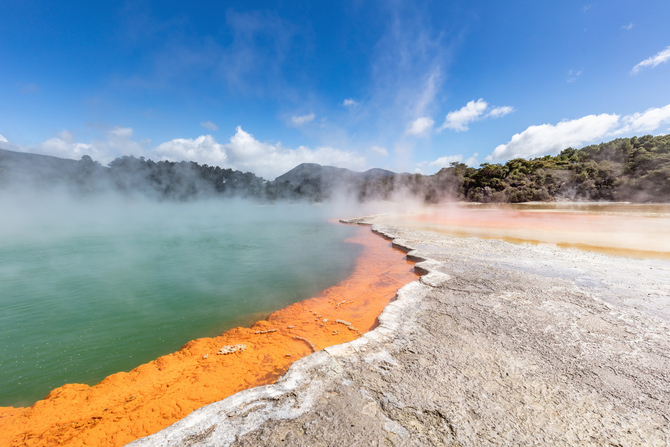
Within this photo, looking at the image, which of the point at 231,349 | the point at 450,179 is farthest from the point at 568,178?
the point at 231,349

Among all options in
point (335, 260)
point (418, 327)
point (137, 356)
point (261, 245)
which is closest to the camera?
point (418, 327)

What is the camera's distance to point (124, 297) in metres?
4.71

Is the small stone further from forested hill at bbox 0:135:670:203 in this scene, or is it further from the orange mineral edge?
forested hill at bbox 0:135:670:203

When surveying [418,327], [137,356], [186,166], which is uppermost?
[186,166]

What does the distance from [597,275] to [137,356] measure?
753 centimetres

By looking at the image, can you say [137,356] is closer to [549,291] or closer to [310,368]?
[310,368]

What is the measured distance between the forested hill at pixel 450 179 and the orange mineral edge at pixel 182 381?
32600 mm

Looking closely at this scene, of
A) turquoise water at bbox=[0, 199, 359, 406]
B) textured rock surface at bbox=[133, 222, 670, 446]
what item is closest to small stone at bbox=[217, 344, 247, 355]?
turquoise water at bbox=[0, 199, 359, 406]

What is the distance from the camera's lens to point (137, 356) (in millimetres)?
3072

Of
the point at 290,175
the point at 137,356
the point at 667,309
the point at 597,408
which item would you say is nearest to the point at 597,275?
the point at 667,309

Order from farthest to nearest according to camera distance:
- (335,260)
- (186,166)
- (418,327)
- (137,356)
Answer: (186,166) < (335,260) < (137,356) < (418,327)

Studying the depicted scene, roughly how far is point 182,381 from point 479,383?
287 centimetres

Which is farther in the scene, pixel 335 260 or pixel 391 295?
pixel 335 260

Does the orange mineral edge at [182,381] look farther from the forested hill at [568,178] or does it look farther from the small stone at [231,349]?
the forested hill at [568,178]
